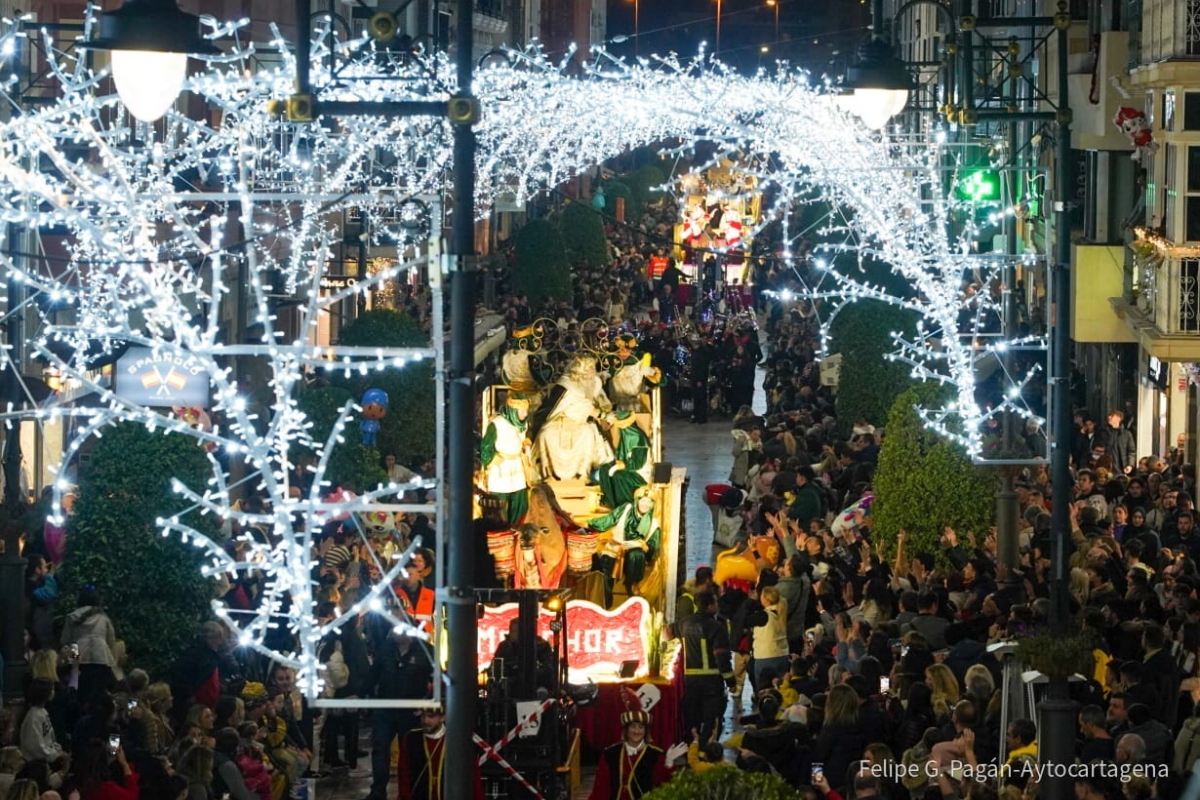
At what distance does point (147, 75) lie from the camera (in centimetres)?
899

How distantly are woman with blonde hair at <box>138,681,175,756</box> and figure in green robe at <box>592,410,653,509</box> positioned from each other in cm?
740

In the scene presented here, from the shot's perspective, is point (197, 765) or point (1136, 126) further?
point (1136, 126)

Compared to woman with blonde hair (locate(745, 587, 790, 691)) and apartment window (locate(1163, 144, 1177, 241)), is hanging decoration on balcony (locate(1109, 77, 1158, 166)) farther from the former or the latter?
woman with blonde hair (locate(745, 587, 790, 691))

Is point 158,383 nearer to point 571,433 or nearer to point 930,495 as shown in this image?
point 571,433

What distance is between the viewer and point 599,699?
17188 mm

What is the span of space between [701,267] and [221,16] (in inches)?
789

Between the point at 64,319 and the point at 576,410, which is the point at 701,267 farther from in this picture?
the point at 576,410

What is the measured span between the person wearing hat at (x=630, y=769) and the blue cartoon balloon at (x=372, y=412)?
40.2ft

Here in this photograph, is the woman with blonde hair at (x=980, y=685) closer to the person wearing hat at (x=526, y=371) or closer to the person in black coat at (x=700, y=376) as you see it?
the person wearing hat at (x=526, y=371)

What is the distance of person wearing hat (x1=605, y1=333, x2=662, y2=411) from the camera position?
2319 cm

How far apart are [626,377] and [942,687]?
9273 mm

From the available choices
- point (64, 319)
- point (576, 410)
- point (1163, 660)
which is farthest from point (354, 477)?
point (1163, 660)

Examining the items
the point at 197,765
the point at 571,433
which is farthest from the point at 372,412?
the point at 197,765

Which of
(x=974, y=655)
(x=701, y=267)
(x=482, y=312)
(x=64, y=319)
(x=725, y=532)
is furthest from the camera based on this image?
(x=701, y=267)
